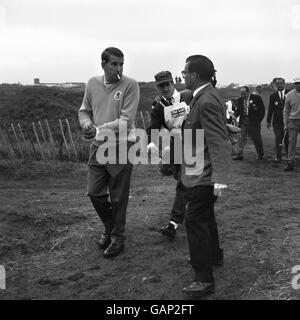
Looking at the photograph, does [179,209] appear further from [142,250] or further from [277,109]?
[277,109]

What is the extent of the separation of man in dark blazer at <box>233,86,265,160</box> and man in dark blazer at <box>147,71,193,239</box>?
260 inches

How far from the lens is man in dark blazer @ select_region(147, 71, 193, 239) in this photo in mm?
5434

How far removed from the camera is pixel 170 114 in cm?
556

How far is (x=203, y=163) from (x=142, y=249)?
1.54 m

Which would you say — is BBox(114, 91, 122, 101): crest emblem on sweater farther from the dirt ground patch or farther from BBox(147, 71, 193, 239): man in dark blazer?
the dirt ground patch

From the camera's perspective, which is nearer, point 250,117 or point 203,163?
point 203,163

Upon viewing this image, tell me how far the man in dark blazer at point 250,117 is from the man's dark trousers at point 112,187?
23.6 ft

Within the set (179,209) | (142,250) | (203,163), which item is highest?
(203,163)

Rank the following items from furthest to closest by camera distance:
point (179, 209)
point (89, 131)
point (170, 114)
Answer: point (170, 114) → point (179, 209) → point (89, 131)

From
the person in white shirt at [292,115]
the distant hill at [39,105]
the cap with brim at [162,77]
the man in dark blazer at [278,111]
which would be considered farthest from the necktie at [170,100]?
the distant hill at [39,105]

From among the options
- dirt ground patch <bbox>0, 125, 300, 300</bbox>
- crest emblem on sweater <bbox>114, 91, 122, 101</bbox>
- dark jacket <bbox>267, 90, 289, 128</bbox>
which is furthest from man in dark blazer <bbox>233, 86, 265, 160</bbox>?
crest emblem on sweater <bbox>114, 91, 122, 101</bbox>

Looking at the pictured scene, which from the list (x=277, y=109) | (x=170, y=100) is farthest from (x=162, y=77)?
(x=277, y=109)

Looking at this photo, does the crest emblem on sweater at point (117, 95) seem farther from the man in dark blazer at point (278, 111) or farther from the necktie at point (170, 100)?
the man in dark blazer at point (278, 111)

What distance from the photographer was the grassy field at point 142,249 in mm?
4406
